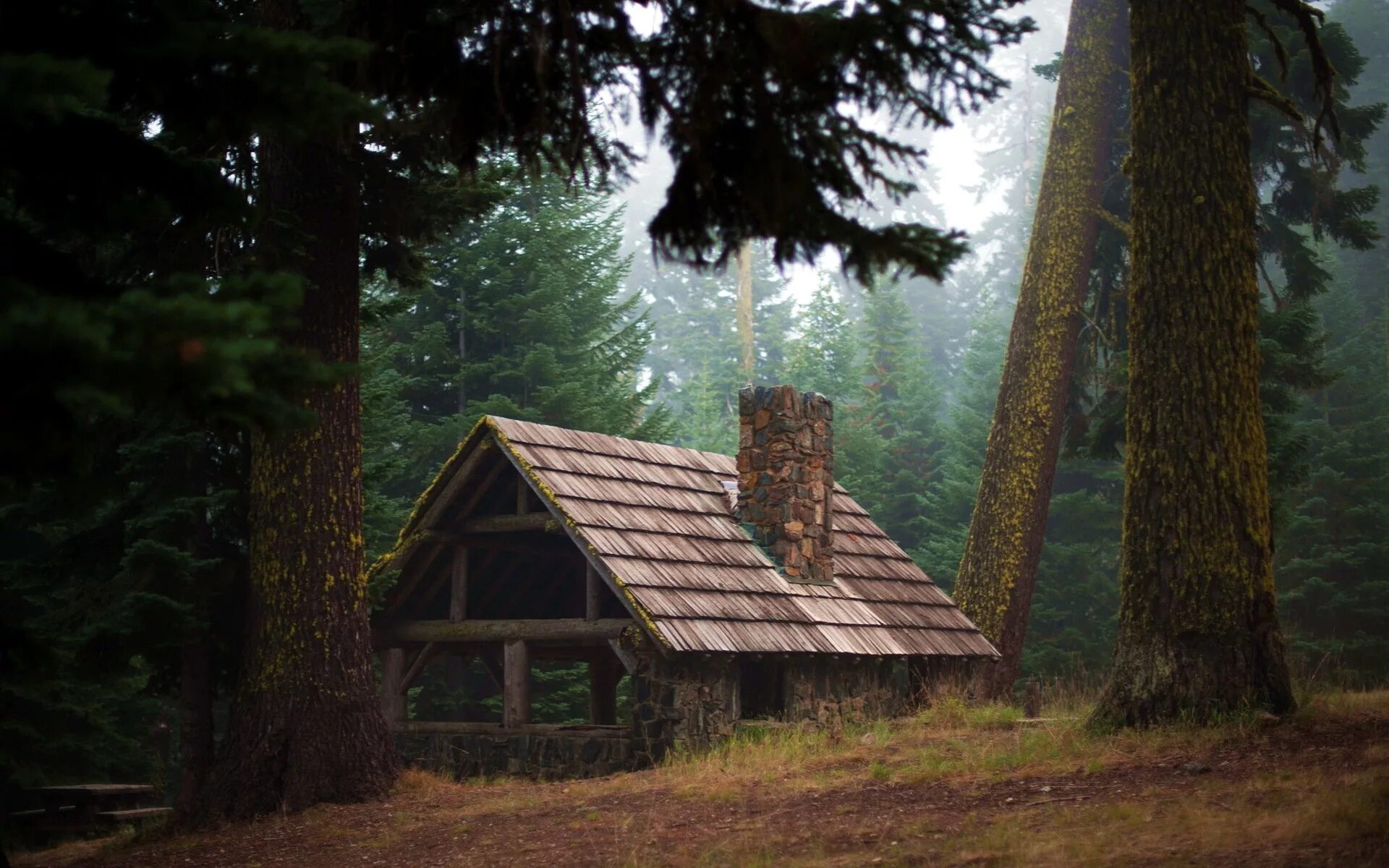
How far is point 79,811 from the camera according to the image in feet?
49.5

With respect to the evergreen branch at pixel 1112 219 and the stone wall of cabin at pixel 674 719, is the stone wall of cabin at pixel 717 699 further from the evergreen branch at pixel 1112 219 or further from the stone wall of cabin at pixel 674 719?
the evergreen branch at pixel 1112 219

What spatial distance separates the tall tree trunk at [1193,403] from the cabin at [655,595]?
4.66 metres

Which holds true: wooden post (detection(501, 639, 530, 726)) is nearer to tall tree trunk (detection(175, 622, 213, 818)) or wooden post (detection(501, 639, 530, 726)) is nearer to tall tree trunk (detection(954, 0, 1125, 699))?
tall tree trunk (detection(175, 622, 213, 818))

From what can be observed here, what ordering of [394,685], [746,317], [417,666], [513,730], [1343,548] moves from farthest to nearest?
A: 1. [746,317]
2. [1343,548]
3. [394,685]
4. [417,666]
5. [513,730]

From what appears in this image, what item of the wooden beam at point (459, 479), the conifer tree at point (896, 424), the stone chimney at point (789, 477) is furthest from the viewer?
the conifer tree at point (896, 424)

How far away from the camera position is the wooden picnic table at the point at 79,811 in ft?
48.5

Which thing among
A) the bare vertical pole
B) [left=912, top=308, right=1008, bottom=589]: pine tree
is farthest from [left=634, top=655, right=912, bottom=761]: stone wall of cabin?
the bare vertical pole

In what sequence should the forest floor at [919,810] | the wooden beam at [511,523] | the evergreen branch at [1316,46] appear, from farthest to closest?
the wooden beam at [511,523] < the evergreen branch at [1316,46] < the forest floor at [919,810]

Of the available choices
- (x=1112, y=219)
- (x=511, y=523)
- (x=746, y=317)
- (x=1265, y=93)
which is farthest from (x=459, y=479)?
(x=746, y=317)

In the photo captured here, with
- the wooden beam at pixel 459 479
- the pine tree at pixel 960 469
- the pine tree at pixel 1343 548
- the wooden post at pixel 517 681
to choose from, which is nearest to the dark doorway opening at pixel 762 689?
the wooden post at pixel 517 681

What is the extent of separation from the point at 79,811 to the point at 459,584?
16.8 feet

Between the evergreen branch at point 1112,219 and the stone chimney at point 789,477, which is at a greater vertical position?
the evergreen branch at point 1112,219

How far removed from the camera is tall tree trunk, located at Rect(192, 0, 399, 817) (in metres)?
11.3

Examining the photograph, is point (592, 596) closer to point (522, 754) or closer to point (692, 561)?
point (692, 561)
